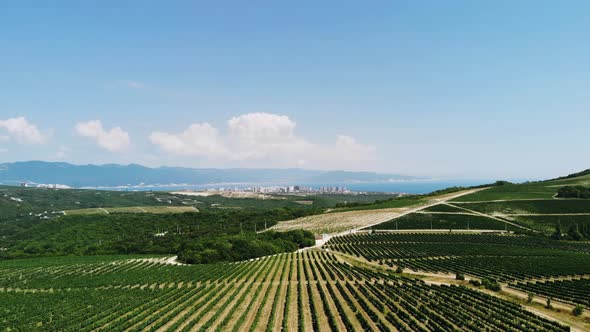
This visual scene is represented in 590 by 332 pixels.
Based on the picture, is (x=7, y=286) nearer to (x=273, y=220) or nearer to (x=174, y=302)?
(x=174, y=302)

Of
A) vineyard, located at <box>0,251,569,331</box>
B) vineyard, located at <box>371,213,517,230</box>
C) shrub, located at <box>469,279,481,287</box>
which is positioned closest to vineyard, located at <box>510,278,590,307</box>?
shrub, located at <box>469,279,481,287</box>

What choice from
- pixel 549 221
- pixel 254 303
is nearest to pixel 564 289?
pixel 254 303

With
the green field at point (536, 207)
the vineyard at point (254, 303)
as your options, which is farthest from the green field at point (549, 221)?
the vineyard at point (254, 303)

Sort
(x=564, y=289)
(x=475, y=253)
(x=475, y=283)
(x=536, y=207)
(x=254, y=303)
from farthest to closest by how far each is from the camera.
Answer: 1. (x=536, y=207)
2. (x=475, y=253)
3. (x=475, y=283)
4. (x=564, y=289)
5. (x=254, y=303)

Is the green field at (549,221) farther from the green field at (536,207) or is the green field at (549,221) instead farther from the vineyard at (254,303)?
the vineyard at (254,303)

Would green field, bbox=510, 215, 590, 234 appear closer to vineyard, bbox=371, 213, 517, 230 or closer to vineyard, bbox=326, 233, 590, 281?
vineyard, bbox=371, 213, 517, 230

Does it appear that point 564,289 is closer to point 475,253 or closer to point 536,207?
point 475,253

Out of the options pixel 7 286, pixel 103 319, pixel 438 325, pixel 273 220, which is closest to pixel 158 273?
pixel 7 286
